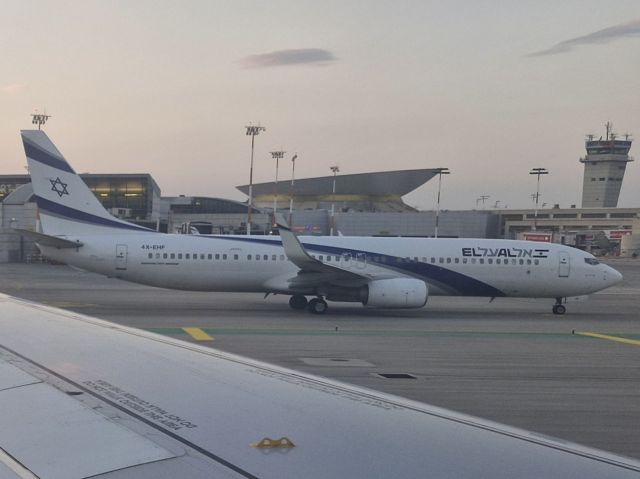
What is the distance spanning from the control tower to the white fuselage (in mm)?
150377

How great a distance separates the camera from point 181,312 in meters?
22.6

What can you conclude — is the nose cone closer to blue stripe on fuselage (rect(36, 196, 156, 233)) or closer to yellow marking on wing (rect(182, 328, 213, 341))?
yellow marking on wing (rect(182, 328, 213, 341))

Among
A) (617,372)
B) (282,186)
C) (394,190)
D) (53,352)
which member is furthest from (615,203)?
(53,352)

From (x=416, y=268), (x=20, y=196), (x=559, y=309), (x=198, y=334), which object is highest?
(x=20, y=196)

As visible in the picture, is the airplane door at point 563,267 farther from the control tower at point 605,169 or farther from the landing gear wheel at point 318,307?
the control tower at point 605,169

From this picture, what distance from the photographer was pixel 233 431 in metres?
2.93

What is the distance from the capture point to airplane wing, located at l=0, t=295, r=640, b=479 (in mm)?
2490

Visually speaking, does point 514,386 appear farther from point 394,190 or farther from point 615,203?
point 615,203

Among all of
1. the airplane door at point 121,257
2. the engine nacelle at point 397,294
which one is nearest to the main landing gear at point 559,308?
the engine nacelle at point 397,294

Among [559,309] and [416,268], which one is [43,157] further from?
[559,309]

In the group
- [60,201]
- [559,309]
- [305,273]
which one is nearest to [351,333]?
[305,273]

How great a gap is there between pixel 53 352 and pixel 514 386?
9045 mm

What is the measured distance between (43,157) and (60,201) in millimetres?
1616

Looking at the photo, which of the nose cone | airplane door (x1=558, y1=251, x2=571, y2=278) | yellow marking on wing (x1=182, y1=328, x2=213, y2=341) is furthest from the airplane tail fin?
the nose cone
